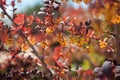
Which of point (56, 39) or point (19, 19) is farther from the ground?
point (19, 19)

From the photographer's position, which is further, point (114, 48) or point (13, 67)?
point (13, 67)

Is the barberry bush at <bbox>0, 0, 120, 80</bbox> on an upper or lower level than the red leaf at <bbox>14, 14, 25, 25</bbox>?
lower

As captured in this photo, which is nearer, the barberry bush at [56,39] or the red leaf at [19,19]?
the barberry bush at [56,39]

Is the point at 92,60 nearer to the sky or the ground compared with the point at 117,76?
nearer to the ground

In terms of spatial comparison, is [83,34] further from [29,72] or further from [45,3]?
[29,72]

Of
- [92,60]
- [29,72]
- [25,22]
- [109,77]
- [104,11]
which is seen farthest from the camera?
[92,60]

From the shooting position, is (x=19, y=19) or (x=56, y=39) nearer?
(x=19, y=19)

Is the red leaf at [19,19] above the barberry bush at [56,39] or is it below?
above

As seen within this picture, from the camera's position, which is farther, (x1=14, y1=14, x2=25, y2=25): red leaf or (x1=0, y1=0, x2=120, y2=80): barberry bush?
(x1=14, y1=14, x2=25, y2=25): red leaf

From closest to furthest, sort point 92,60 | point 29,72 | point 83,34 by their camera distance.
Result: point 83,34 < point 29,72 < point 92,60

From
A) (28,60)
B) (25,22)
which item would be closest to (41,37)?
(25,22)

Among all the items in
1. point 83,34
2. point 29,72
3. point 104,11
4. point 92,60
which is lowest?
point 92,60
